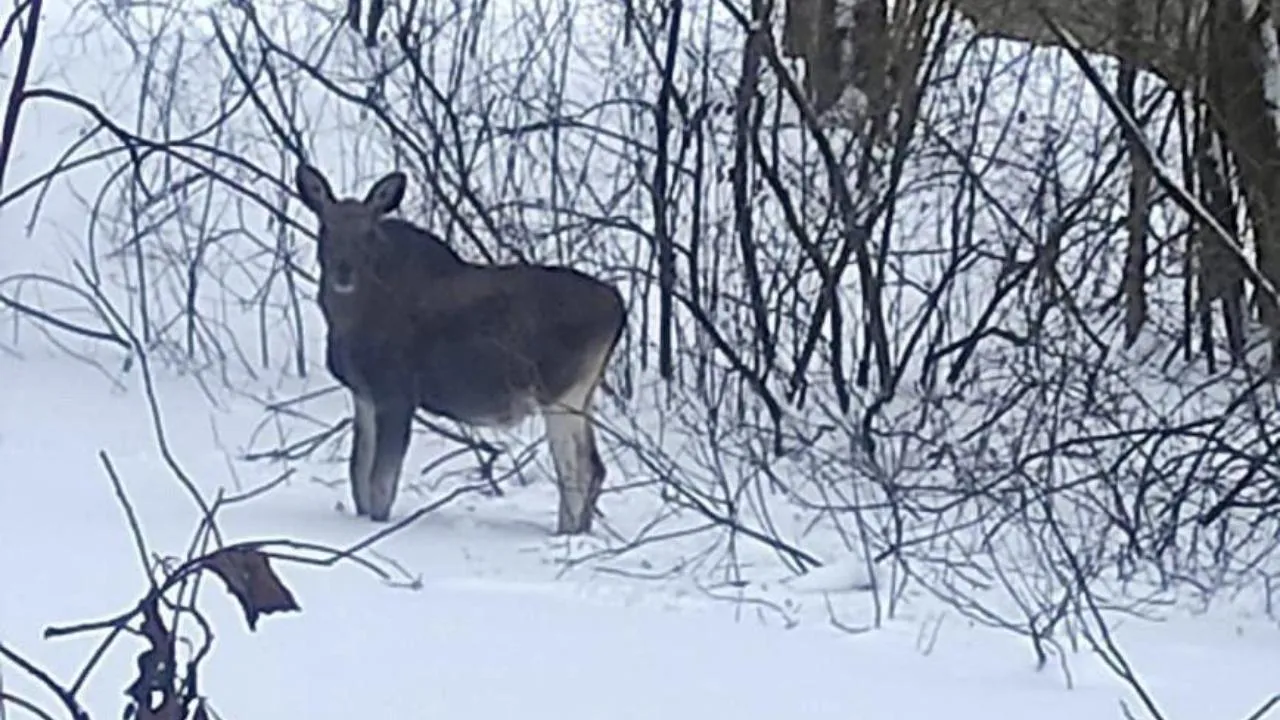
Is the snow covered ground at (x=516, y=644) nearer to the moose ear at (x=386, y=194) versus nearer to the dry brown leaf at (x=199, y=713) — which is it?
the moose ear at (x=386, y=194)

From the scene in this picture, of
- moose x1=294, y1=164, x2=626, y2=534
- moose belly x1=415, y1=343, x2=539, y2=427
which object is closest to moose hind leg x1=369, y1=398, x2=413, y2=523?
moose x1=294, y1=164, x2=626, y2=534

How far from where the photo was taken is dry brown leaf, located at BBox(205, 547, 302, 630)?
6.36 feet

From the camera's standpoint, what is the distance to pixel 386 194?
10094 mm

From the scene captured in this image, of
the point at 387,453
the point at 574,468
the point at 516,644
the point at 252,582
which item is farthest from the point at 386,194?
the point at 252,582

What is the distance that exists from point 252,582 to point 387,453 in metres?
8.16

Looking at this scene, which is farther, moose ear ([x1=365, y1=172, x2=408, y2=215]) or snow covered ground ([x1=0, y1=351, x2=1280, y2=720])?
moose ear ([x1=365, y1=172, x2=408, y2=215])

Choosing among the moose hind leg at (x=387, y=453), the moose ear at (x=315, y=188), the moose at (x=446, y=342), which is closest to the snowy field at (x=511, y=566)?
the moose hind leg at (x=387, y=453)

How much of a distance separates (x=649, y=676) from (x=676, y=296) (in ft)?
22.3

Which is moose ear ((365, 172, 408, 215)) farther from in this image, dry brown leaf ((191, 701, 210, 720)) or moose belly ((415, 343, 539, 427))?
dry brown leaf ((191, 701, 210, 720))

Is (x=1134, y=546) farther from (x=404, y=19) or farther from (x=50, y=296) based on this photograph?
(x=50, y=296)

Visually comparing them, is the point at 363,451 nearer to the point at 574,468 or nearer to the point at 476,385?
the point at 476,385

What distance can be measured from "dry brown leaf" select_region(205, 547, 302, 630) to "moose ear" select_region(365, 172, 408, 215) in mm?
8114

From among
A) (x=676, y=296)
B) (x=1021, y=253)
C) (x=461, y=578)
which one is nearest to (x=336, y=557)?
(x=461, y=578)

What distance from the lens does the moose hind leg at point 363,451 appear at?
10.1 metres
